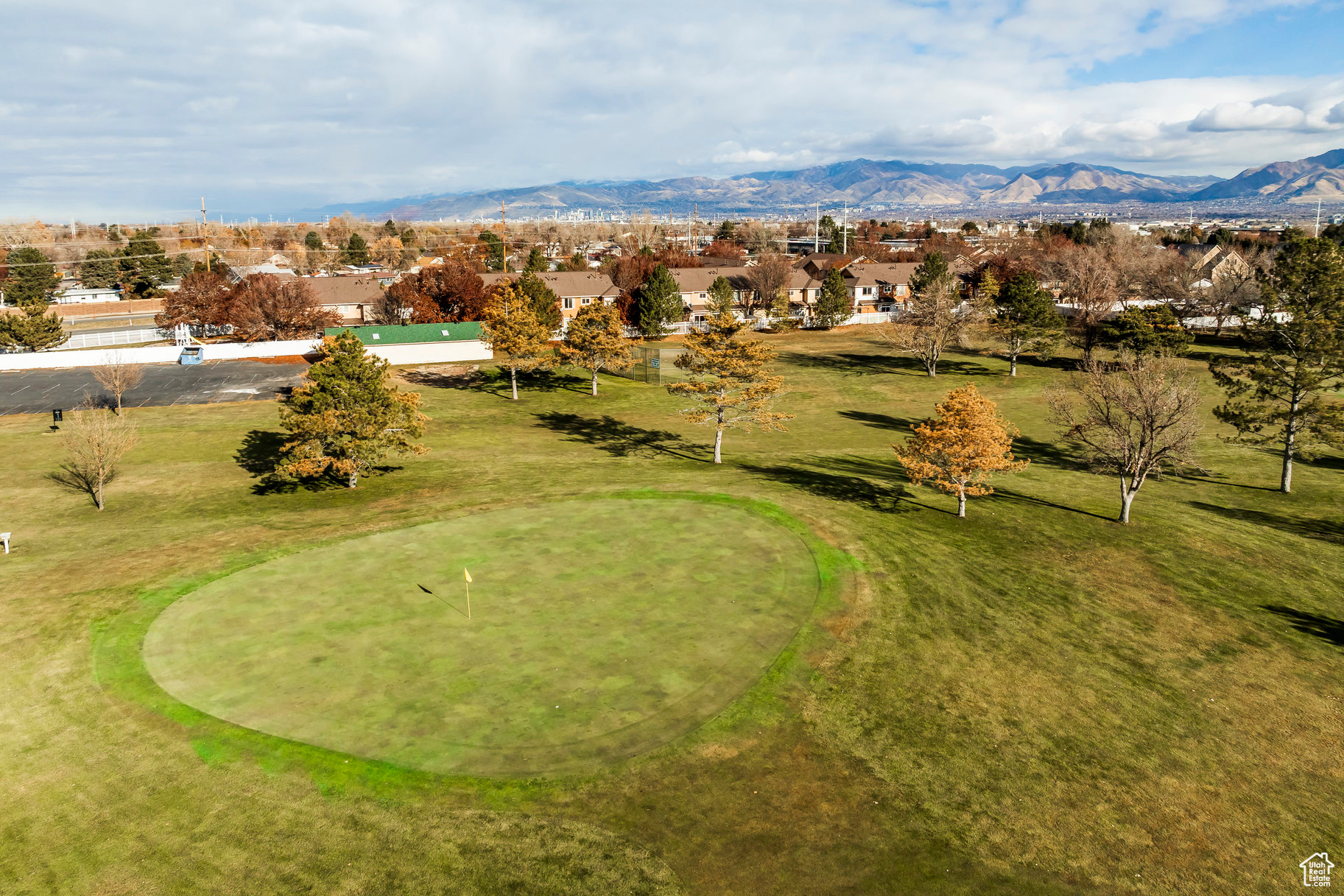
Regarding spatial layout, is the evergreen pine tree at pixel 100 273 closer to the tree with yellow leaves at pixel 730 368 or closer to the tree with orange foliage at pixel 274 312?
the tree with orange foliage at pixel 274 312

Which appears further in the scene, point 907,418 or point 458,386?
point 458,386

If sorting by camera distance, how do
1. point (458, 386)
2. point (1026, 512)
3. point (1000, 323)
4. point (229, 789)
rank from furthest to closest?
point (1000, 323), point (458, 386), point (1026, 512), point (229, 789)

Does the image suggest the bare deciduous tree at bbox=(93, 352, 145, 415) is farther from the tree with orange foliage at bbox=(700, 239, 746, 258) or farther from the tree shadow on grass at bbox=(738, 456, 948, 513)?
the tree with orange foliage at bbox=(700, 239, 746, 258)

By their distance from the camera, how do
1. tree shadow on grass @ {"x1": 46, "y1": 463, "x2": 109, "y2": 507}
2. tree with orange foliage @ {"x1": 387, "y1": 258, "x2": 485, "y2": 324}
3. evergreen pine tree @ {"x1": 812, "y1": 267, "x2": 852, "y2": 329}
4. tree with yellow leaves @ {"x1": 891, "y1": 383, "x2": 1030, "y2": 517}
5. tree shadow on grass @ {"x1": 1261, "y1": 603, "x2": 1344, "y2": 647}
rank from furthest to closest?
evergreen pine tree @ {"x1": 812, "y1": 267, "x2": 852, "y2": 329}, tree with orange foliage @ {"x1": 387, "y1": 258, "x2": 485, "y2": 324}, tree shadow on grass @ {"x1": 46, "y1": 463, "x2": 109, "y2": 507}, tree with yellow leaves @ {"x1": 891, "y1": 383, "x2": 1030, "y2": 517}, tree shadow on grass @ {"x1": 1261, "y1": 603, "x2": 1344, "y2": 647}

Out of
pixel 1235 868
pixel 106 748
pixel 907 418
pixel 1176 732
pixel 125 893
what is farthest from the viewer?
pixel 907 418

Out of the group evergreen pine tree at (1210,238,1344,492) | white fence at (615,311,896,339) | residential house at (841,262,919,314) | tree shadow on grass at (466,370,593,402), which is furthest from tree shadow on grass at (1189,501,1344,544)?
residential house at (841,262,919,314)

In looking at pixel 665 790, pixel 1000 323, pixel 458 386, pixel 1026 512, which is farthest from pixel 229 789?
pixel 1000 323

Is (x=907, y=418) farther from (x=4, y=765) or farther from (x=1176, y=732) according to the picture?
(x=4, y=765)

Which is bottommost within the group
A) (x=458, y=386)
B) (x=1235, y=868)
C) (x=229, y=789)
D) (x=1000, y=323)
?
(x=1235, y=868)
